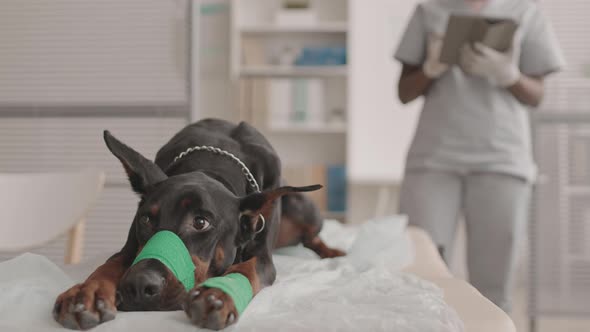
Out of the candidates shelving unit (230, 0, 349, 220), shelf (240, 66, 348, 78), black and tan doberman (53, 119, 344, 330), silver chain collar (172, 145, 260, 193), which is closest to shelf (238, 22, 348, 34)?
shelving unit (230, 0, 349, 220)

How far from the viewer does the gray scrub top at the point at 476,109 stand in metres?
2.46

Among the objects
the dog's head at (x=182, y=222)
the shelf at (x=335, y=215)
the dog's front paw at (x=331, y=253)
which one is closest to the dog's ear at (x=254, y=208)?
the dog's head at (x=182, y=222)

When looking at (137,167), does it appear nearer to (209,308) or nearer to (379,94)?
(209,308)

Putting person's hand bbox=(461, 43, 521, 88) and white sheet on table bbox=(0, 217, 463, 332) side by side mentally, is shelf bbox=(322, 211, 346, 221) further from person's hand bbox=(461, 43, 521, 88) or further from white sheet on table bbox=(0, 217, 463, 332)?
white sheet on table bbox=(0, 217, 463, 332)

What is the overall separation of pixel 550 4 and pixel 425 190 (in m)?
1.44

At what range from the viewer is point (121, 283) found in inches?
39.7

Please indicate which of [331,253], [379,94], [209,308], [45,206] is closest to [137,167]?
[209,308]

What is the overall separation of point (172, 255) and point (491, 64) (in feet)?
5.41

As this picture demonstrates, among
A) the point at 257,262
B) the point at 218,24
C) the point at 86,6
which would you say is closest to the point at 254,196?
the point at 257,262

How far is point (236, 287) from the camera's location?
3.34 feet

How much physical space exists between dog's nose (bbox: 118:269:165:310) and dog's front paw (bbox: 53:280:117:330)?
0.09 ft

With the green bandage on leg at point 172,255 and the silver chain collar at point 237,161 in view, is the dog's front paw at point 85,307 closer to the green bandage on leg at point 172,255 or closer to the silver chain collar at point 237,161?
the green bandage on leg at point 172,255

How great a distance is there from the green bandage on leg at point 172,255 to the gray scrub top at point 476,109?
5.12 feet

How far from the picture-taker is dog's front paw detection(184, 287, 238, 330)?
95 centimetres
